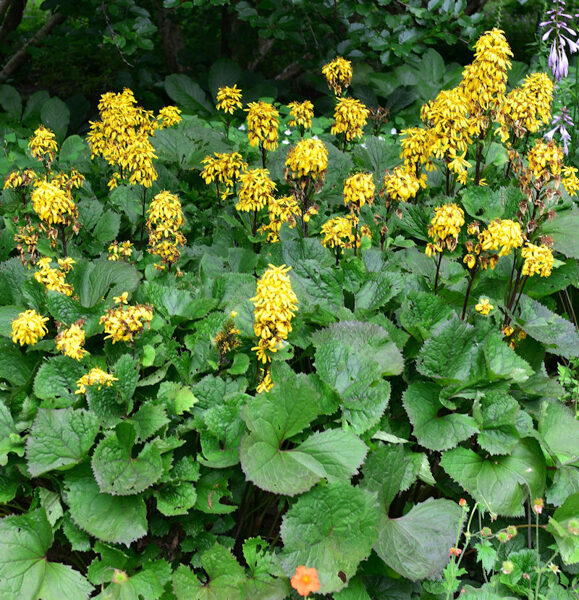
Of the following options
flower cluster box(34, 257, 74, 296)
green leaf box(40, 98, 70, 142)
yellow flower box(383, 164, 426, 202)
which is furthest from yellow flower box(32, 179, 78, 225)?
green leaf box(40, 98, 70, 142)

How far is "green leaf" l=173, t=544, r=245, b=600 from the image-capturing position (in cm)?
208

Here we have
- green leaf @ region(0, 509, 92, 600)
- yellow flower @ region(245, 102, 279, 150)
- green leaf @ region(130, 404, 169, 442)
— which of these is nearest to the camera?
green leaf @ region(0, 509, 92, 600)

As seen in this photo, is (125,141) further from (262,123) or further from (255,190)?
(255,190)

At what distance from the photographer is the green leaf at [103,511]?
6.84ft

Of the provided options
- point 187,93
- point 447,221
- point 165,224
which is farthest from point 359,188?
point 187,93

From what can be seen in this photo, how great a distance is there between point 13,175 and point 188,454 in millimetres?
1730

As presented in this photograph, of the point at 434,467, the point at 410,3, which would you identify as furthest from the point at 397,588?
the point at 410,3

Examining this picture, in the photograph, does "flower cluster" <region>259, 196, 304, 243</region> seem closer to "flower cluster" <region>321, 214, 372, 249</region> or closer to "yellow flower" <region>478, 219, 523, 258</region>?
"flower cluster" <region>321, 214, 372, 249</region>

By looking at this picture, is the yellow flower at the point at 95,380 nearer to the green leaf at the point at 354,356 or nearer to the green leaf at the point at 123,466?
the green leaf at the point at 123,466

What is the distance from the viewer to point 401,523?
7.34 feet

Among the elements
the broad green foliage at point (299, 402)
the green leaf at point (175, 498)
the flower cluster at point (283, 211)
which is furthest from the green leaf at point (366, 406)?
the flower cluster at point (283, 211)

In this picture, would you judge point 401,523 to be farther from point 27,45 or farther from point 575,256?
point 27,45

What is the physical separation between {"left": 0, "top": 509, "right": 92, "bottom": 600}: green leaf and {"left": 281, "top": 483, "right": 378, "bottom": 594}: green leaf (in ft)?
2.15

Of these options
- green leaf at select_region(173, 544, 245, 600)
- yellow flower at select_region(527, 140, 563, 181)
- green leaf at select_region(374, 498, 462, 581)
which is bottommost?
green leaf at select_region(173, 544, 245, 600)
